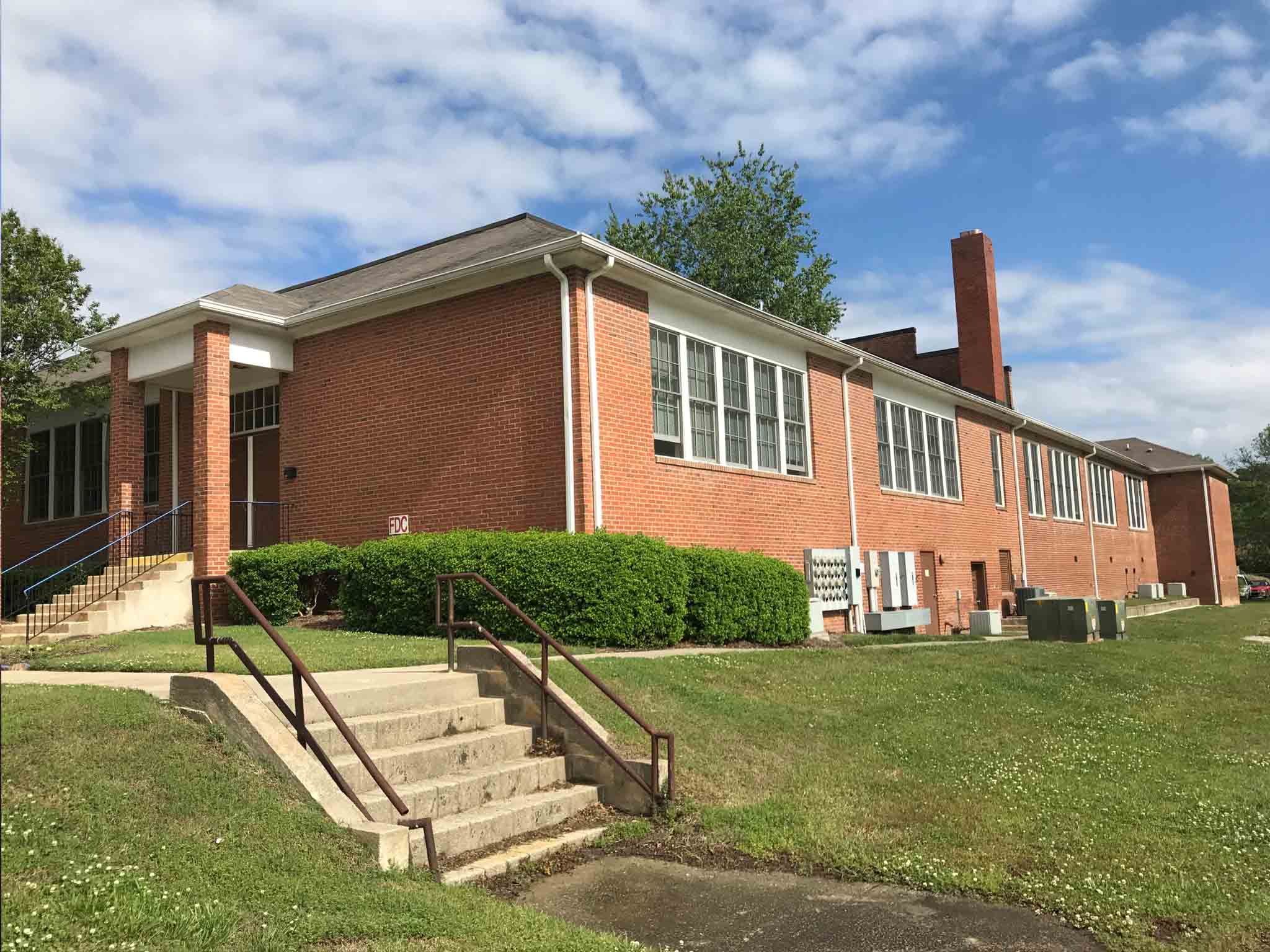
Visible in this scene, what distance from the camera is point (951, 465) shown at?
980 inches

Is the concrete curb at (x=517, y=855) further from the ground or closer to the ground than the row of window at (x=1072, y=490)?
closer to the ground

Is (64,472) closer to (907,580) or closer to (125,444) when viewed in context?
(125,444)

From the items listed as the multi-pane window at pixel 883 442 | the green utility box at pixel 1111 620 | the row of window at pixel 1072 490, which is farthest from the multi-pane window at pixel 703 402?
the row of window at pixel 1072 490

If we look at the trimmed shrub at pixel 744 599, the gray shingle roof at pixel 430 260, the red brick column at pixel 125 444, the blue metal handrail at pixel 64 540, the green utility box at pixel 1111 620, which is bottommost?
the green utility box at pixel 1111 620

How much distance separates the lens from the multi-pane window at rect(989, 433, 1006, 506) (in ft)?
90.5

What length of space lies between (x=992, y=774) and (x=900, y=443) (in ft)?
50.2

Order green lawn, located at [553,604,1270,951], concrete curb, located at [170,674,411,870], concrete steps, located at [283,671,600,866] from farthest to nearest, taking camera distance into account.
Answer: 1. concrete steps, located at [283,671,600,866]
2. green lawn, located at [553,604,1270,951]
3. concrete curb, located at [170,674,411,870]

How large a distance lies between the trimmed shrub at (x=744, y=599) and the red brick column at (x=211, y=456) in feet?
22.0

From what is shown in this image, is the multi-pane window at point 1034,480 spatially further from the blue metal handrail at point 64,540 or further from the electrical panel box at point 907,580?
the blue metal handrail at point 64,540

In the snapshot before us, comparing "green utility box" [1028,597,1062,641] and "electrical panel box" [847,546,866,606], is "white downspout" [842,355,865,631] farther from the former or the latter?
"green utility box" [1028,597,1062,641]

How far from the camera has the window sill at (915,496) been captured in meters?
21.1

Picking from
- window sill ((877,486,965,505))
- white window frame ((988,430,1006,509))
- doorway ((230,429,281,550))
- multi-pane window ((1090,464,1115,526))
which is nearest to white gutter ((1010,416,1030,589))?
white window frame ((988,430,1006,509))

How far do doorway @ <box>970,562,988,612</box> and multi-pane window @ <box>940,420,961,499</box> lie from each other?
2061 mm

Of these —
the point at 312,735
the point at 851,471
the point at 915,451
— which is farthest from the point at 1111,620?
the point at 312,735
